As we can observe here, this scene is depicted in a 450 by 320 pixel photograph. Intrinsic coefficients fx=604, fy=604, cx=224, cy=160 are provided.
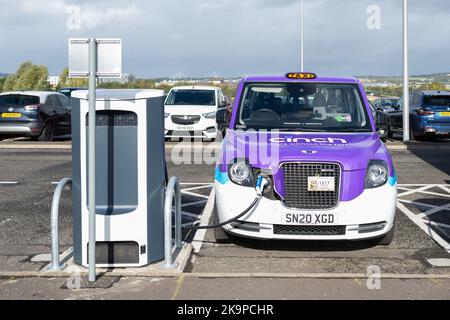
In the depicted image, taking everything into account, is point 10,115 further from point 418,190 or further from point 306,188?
point 306,188

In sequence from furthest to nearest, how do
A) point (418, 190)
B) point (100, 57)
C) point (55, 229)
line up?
point (418, 190)
point (55, 229)
point (100, 57)

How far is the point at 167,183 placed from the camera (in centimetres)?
616

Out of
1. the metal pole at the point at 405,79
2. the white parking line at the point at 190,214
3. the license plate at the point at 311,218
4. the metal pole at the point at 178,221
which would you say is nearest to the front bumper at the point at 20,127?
the white parking line at the point at 190,214

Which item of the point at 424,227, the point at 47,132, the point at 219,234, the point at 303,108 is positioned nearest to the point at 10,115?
the point at 47,132

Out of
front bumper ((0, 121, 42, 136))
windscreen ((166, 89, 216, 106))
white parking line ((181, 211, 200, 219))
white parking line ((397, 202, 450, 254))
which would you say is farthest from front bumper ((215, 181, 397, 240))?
front bumper ((0, 121, 42, 136))

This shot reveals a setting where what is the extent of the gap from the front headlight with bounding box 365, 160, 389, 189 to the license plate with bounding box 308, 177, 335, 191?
0.37m

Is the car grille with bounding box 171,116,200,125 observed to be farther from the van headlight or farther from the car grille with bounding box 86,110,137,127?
the car grille with bounding box 86,110,137,127

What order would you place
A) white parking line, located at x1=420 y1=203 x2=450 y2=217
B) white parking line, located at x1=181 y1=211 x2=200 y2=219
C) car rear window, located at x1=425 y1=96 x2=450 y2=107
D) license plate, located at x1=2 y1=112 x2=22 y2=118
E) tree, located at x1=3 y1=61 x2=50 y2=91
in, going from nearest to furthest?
1. white parking line, located at x1=181 y1=211 x2=200 y2=219
2. white parking line, located at x1=420 y1=203 x2=450 y2=217
3. license plate, located at x1=2 y1=112 x2=22 y2=118
4. car rear window, located at x1=425 y1=96 x2=450 y2=107
5. tree, located at x1=3 y1=61 x2=50 y2=91

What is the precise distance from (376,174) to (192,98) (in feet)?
42.4

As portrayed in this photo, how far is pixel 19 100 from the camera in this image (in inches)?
706

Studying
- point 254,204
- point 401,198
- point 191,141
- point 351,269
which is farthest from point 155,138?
point 191,141

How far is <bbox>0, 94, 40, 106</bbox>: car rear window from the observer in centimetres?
1786

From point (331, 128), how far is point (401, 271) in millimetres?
2096

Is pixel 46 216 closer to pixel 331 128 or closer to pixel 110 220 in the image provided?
pixel 110 220
